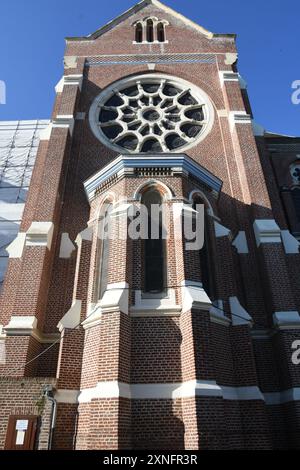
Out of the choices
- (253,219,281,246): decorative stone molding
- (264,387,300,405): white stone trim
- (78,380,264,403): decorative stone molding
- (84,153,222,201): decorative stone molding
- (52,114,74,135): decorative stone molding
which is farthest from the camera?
(52,114,74,135): decorative stone molding

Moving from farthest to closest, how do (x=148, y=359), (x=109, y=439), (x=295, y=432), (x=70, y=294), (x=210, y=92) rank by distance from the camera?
(x=210, y=92), (x=70, y=294), (x=295, y=432), (x=148, y=359), (x=109, y=439)

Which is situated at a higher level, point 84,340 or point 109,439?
point 84,340

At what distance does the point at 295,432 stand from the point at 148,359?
403cm

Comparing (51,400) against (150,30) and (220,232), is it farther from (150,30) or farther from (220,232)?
(150,30)

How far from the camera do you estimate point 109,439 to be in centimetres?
705

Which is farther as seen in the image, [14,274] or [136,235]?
[14,274]

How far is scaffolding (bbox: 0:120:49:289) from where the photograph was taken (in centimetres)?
1995

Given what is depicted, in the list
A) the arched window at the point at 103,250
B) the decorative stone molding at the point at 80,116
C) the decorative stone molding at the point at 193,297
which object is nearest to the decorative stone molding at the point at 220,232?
the decorative stone molding at the point at 193,297

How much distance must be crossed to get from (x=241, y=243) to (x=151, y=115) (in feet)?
24.4

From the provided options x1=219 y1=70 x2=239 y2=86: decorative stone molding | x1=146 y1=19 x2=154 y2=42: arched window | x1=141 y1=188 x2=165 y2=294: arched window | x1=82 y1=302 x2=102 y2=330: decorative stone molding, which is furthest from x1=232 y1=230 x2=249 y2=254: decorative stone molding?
x1=146 y1=19 x2=154 y2=42: arched window

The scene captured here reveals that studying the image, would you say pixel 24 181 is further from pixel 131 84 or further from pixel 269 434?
pixel 269 434

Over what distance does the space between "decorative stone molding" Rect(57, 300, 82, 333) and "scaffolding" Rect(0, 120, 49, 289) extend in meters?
9.25

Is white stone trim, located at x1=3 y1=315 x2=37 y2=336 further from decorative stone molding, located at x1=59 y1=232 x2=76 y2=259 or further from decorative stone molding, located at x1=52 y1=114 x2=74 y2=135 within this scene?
decorative stone molding, located at x1=52 y1=114 x2=74 y2=135

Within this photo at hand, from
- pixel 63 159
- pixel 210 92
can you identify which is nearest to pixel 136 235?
pixel 63 159
